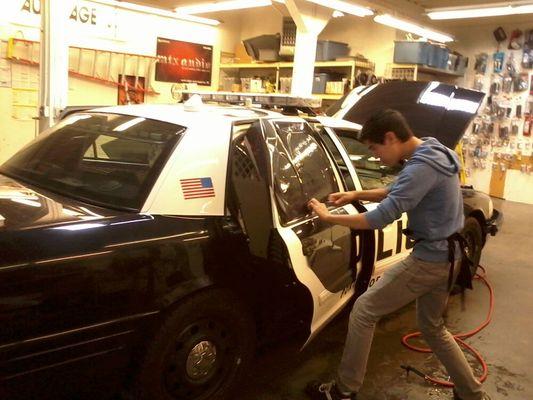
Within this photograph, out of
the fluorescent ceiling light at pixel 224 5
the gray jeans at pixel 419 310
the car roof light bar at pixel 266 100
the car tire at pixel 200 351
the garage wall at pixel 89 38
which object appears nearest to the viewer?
the car tire at pixel 200 351

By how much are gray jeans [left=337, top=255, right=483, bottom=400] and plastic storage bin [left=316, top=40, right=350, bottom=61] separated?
7.89 metres

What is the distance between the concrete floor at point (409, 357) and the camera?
9.16 feet

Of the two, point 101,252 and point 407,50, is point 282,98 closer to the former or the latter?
point 101,252

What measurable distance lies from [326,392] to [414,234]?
924mm

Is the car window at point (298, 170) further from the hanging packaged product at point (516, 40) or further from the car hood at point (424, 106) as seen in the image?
the hanging packaged product at point (516, 40)

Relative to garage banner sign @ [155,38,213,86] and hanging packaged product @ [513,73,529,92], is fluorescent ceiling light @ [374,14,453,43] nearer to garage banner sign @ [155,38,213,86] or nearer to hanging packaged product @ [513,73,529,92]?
hanging packaged product @ [513,73,529,92]

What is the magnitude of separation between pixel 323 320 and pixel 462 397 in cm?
81

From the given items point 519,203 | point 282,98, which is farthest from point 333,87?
point 282,98

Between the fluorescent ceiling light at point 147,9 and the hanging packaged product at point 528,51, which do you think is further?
the hanging packaged product at point 528,51

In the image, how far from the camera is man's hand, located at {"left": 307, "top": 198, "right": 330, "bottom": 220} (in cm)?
244

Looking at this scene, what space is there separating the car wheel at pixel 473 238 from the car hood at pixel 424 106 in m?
0.78

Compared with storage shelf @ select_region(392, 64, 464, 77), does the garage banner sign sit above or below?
below

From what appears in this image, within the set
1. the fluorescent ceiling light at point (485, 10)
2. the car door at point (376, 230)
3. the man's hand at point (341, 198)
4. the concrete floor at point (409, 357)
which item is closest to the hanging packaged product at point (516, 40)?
the fluorescent ceiling light at point (485, 10)

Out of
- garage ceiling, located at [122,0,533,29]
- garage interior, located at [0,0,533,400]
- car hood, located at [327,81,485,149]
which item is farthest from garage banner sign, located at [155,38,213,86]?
car hood, located at [327,81,485,149]
